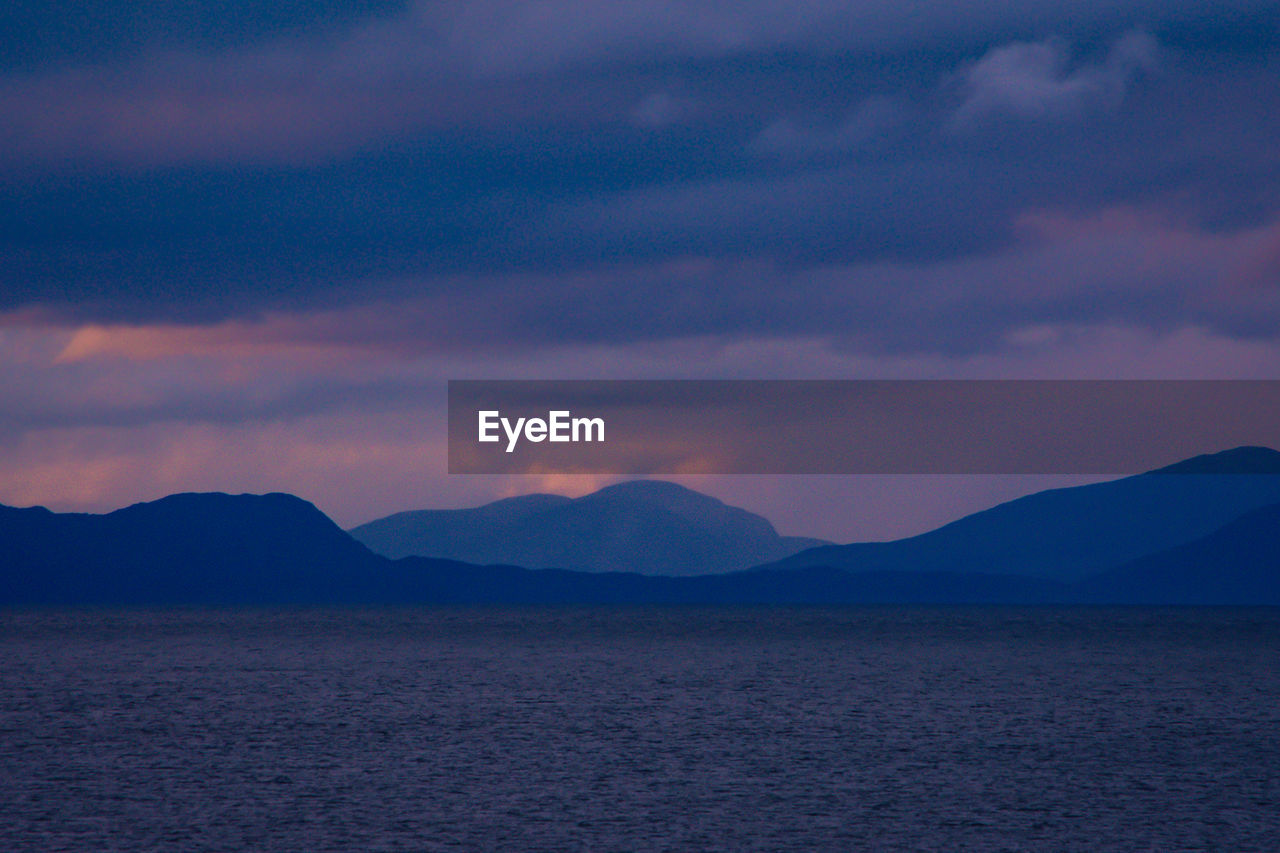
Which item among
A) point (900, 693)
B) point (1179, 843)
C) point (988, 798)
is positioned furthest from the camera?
point (900, 693)

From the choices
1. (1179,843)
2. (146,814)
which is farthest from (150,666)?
(1179,843)

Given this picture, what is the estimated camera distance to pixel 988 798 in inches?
1844

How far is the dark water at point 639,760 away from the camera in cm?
4112

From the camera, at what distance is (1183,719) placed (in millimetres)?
73062

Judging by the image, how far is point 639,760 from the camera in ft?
184

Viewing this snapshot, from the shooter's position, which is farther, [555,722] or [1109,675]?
[1109,675]

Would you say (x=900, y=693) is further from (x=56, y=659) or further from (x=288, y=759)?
(x=56, y=659)

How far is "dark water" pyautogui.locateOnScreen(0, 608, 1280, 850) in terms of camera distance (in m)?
41.1

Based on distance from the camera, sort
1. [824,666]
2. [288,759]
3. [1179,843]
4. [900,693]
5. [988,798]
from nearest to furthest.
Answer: [1179,843]
[988,798]
[288,759]
[900,693]
[824,666]

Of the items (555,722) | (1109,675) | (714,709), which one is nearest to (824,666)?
(1109,675)

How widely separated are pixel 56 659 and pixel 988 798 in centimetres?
11445

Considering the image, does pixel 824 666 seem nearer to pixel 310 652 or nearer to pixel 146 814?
pixel 310 652

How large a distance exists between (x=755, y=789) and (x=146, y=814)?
21310mm

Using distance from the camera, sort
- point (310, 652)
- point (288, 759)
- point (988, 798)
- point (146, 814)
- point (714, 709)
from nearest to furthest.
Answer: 1. point (146, 814)
2. point (988, 798)
3. point (288, 759)
4. point (714, 709)
5. point (310, 652)
